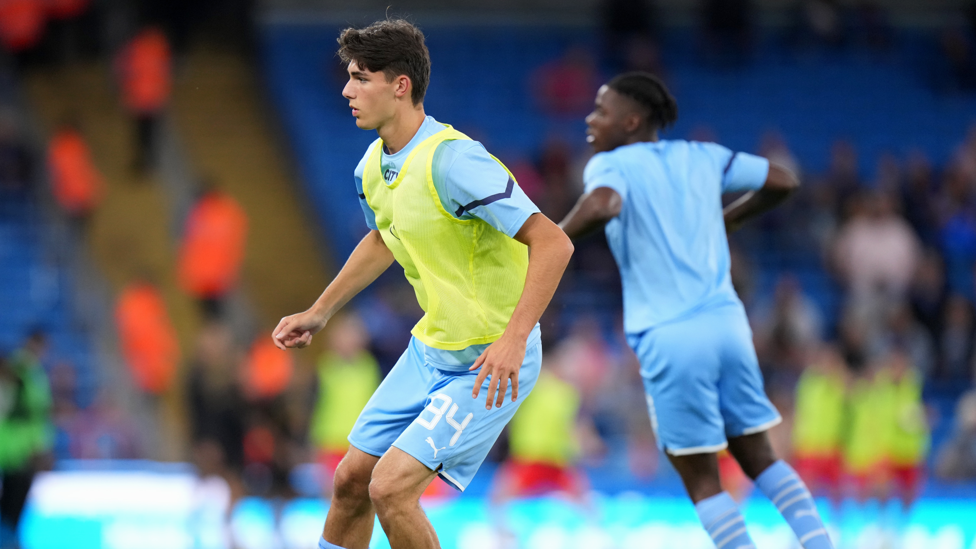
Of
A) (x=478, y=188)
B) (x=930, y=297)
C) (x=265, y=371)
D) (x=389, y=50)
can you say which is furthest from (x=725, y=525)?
(x=930, y=297)

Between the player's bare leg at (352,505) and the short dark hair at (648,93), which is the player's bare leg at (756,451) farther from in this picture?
the player's bare leg at (352,505)

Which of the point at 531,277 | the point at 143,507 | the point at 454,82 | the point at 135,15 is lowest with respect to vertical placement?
the point at 143,507

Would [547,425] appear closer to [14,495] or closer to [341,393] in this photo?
[341,393]

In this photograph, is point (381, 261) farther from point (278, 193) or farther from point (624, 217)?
point (278, 193)

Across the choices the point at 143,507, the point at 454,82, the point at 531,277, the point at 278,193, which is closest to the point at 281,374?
the point at 143,507

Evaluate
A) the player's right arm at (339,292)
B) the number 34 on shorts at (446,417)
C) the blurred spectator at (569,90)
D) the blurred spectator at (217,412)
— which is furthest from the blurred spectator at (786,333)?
the number 34 on shorts at (446,417)

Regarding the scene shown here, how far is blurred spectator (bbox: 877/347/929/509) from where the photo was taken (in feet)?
38.5

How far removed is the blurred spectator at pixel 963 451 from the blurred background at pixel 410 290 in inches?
1.1

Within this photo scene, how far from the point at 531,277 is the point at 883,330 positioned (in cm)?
1072

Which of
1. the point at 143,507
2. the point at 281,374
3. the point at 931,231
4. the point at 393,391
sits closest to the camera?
the point at 393,391

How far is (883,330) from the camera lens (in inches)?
549

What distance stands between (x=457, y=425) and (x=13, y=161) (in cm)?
1200

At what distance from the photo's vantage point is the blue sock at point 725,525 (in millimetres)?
5230

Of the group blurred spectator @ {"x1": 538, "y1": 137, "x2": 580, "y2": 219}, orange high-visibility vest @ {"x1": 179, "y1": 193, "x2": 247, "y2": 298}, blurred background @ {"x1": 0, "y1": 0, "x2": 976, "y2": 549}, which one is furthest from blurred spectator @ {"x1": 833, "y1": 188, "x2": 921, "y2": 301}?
orange high-visibility vest @ {"x1": 179, "y1": 193, "x2": 247, "y2": 298}
